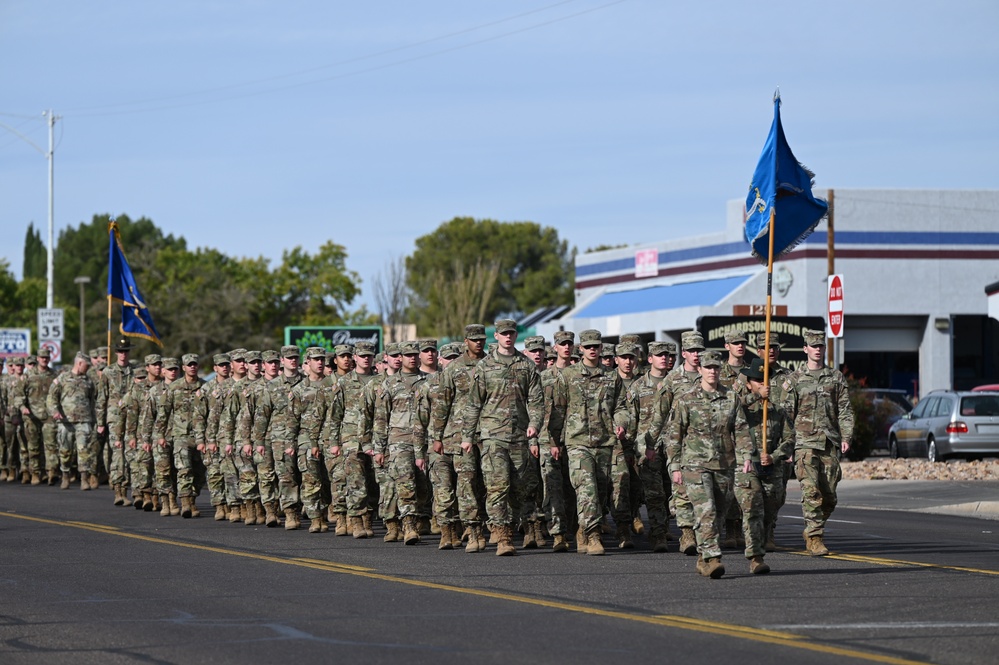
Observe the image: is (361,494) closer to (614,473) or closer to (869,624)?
(614,473)

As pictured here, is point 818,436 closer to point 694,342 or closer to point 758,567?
point 694,342

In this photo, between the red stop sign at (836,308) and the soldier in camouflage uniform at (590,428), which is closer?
the soldier in camouflage uniform at (590,428)

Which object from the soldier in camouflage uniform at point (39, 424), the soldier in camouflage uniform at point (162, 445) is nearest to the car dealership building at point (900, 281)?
the soldier in camouflage uniform at point (39, 424)

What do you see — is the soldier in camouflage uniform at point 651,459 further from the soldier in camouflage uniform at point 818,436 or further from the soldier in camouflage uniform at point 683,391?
the soldier in camouflage uniform at point 818,436

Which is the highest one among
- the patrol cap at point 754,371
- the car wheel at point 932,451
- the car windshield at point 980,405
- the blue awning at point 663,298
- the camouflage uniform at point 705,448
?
the blue awning at point 663,298

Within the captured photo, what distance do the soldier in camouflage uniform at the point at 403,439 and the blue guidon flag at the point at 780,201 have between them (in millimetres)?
3794

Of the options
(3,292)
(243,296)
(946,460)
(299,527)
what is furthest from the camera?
(3,292)

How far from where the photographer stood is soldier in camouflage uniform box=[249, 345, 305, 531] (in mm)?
18172

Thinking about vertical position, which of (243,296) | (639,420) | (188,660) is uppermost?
(243,296)

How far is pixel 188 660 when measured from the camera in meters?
9.12

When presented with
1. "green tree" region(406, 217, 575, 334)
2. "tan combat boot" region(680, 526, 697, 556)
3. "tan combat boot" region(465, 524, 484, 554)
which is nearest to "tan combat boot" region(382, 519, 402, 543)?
"tan combat boot" region(465, 524, 484, 554)

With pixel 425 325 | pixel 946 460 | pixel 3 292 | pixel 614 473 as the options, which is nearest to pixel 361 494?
pixel 614 473

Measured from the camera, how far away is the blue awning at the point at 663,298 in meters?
49.9

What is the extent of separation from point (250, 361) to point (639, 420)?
238 inches
